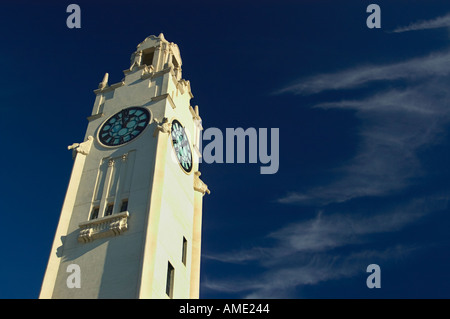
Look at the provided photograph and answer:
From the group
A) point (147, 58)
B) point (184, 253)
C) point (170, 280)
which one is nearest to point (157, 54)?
point (147, 58)

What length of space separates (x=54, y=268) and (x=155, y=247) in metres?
8.04

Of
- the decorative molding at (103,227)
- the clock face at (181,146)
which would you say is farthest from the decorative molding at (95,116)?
the decorative molding at (103,227)

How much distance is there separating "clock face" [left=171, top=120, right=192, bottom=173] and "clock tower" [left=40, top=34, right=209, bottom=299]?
0.42 feet

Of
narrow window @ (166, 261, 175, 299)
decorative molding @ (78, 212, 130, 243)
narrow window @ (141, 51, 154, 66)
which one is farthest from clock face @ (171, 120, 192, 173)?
narrow window @ (141, 51, 154, 66)

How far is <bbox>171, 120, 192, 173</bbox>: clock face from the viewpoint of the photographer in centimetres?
4712

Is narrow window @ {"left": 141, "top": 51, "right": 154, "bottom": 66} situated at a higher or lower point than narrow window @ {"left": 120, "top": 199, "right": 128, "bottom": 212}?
higher

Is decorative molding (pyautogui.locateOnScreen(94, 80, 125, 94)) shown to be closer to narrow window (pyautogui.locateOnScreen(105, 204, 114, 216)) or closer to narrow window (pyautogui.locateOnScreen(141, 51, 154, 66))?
narrow window (pyautogui.locateOnScreen(141, 51, 154, 66))

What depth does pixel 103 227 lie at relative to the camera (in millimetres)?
39906

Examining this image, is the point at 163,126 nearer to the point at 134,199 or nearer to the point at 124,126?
the point at 124,126

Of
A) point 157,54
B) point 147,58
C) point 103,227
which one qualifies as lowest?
point 103,227

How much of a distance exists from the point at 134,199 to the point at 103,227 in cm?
306
